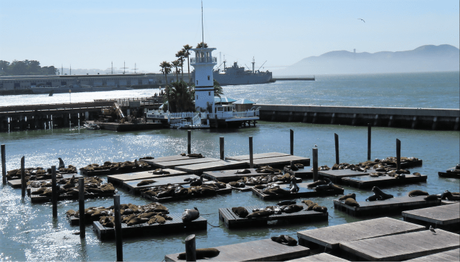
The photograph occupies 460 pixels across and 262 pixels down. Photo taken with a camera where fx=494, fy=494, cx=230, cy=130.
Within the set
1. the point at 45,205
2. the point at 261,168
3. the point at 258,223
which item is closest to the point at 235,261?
the point at 258,223

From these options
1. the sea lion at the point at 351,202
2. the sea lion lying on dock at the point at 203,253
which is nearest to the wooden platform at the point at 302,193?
the sea lion at the point at 351,202

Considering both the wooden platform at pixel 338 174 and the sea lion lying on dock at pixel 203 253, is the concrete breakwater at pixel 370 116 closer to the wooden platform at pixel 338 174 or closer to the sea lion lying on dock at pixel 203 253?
the wooden platform at pixel 338 174

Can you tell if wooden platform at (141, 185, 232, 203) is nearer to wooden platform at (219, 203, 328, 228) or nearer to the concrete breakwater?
wooden platform at (219, 203, 328, 228)

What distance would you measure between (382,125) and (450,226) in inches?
1326

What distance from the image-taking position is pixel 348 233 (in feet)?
42.3

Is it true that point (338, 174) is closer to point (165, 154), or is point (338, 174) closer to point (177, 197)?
point (177, 197)

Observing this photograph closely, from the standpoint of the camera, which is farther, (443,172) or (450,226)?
(443,172)

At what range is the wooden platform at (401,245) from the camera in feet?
36.0

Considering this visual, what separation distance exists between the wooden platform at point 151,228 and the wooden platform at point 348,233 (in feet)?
11.7

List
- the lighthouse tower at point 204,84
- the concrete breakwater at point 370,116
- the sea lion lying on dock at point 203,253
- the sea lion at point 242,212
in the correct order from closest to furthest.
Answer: the sea lion lying on dock at point 203,253, the sea lion at point 242,212, the concrete breakwater at point 370,116, the lighthouse tower at point 204,84

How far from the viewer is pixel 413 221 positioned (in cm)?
1477


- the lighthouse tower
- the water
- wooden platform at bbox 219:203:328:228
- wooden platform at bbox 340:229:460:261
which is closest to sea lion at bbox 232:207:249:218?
wooden platform at bbox 219:203:328:228

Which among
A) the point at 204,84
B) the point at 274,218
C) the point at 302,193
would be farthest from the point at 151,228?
the point at 204,84

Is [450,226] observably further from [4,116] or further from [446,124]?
[4,116]
